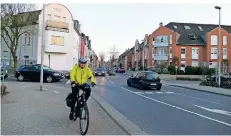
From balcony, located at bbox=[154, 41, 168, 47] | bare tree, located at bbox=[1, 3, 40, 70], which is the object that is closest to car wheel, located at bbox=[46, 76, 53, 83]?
bare tree, located at bbox=[1, 3, 40, 70]

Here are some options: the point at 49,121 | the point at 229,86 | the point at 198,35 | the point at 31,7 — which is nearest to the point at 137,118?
the point at 49,121

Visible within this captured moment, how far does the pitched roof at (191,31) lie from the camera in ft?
213

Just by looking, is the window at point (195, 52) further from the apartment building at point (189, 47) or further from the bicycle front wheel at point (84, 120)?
the bicycle front wheel at point (84, 120)

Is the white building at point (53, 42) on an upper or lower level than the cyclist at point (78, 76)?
upper

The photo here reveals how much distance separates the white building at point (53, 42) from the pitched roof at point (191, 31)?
1070 inches

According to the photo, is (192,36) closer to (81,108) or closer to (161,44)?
(161,44)

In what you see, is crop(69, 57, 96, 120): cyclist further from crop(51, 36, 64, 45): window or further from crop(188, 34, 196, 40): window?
crop(188, 34, 196, 40): window

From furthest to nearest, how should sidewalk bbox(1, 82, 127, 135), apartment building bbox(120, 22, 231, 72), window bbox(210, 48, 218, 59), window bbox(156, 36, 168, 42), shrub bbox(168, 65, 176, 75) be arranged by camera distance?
window bbox(156, 36, 168, 42) < window bbox(210, 48, 218, 59) < apartment building bbox(120, 22, 231, 72) < shrub bbox(168, 65, 176, 75) < sidewalk bbox(1, 82, 127, 135)

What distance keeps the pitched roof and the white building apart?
27.2m

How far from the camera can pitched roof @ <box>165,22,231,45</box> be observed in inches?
2559

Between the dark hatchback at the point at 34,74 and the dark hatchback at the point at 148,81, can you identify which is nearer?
the dark hatchback at the point at 148,81

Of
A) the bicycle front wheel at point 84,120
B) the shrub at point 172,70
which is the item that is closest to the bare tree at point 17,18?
the shrub at point 172,70

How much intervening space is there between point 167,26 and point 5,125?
65.4 metres

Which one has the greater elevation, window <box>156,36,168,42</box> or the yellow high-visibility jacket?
window <box>156,36,168,42</box>
